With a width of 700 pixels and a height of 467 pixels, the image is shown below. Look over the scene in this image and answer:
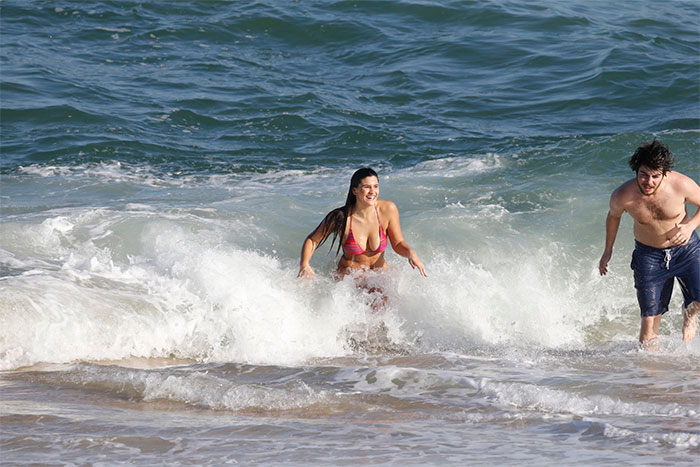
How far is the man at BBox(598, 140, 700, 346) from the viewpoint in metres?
5.96

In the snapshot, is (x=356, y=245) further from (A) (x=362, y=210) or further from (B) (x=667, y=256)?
(B) (x=667, y=256)

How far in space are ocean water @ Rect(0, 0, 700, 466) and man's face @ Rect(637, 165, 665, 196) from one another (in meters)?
1.26

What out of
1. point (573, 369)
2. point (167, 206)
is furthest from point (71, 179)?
point (573, 369)

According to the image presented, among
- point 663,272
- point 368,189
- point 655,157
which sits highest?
point 655,157

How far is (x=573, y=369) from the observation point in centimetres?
605

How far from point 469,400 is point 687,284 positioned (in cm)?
224

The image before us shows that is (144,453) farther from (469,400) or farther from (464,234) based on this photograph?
(464,234)

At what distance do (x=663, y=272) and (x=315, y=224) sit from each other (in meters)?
4.22

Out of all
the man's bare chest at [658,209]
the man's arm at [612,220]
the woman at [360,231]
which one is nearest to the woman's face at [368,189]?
the woman at [360,231]

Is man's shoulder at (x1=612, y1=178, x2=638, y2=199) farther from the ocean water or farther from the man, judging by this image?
the ocean water

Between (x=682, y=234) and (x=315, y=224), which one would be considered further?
(x=315, y=224)

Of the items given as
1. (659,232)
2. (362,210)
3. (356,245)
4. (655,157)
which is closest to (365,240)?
(356,245)

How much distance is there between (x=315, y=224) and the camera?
9.55 m

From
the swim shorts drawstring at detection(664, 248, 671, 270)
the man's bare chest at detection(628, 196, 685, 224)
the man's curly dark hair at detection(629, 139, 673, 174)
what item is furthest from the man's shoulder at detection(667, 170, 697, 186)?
the swim shorts drawstring at detection(664, 248, 671, 270)
